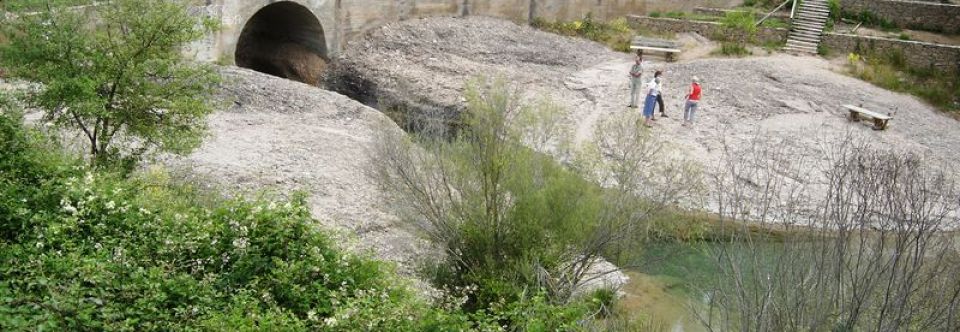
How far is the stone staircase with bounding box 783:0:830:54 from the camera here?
30.6 metres

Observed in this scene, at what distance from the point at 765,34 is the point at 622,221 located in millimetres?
18697

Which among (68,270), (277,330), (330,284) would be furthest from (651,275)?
(68,270)

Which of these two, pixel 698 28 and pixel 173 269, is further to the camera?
pixel 698 28

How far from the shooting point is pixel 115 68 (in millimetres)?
14656

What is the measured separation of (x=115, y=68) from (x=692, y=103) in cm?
1409

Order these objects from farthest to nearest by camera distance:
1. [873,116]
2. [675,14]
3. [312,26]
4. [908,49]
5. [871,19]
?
[675,14] < [871,19] < [908,49] < [312,26] < [873,116]

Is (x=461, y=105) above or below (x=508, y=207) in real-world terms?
below

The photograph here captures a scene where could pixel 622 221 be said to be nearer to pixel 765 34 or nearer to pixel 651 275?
pixel 651 275

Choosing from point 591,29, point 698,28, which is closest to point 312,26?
point 591,29

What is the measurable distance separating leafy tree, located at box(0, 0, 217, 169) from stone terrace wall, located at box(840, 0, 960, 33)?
25070 mm

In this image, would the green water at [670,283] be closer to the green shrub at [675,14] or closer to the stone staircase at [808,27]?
the stone staircase at [808,27]

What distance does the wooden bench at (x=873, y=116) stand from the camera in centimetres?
2441

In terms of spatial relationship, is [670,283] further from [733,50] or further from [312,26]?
[312,26]

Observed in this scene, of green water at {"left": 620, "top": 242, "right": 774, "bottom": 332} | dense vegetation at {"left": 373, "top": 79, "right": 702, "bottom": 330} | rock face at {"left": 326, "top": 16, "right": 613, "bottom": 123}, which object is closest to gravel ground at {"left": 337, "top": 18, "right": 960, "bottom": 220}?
rock face at {"left": 326, "top": 16, "right": 613, "bottom": 123}
